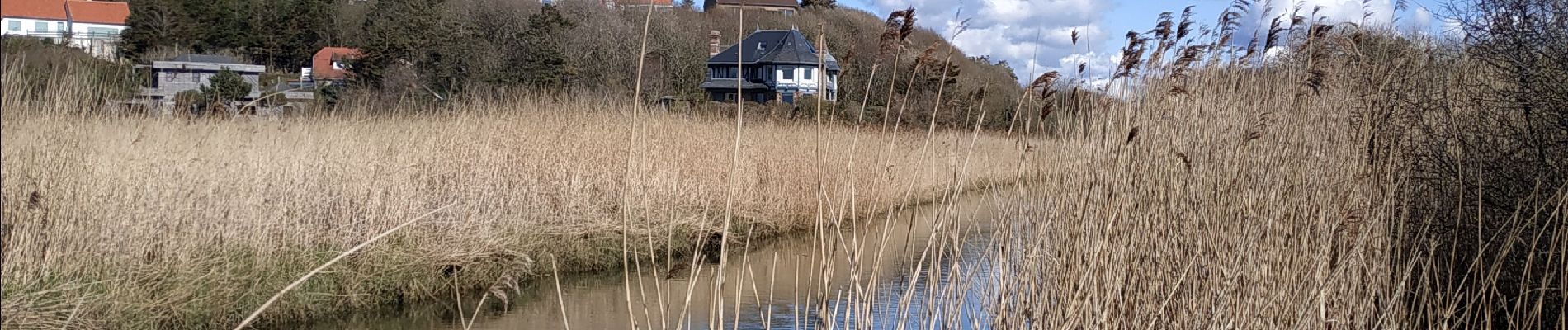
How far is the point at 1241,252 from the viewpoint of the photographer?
3414 millimetres

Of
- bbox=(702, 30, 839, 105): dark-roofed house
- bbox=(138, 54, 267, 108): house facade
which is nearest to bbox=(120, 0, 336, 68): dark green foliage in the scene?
bbox=(138, 54, 267, 108): house facade

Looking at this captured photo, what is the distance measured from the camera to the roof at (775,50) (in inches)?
1438

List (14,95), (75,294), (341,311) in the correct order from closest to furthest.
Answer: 1. (14,95)
2. (75,294)
3. (341,311)

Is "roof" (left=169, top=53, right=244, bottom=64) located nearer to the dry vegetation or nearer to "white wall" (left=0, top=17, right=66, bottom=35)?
"white wall" (left=0, top=17, right=66, bottom=35)

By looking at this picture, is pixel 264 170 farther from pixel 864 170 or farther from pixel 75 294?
pixel 864 170

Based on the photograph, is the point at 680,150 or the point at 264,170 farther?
the point at 680,150

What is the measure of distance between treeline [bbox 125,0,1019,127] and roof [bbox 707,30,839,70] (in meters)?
1.00

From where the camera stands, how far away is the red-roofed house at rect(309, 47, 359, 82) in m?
24.1

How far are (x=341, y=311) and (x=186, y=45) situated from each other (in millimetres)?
22191

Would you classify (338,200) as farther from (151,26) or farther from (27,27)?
(151,26)

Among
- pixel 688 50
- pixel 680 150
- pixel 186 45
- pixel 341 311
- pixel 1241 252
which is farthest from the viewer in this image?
pixel 688 50

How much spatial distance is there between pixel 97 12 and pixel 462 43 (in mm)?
26100

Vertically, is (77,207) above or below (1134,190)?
below

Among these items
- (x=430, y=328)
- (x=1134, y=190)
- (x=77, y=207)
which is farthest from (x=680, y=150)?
(x=1134, y=190)
